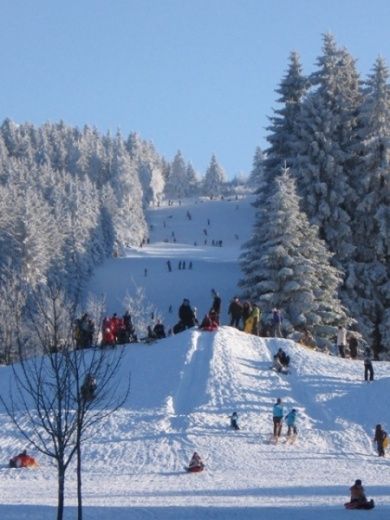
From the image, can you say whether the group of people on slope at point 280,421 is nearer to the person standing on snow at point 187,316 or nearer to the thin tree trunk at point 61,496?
the thin tree trunk at point 61,496

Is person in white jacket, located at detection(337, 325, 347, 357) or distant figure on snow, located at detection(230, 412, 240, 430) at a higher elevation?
person in white jacket, located at detection(337, 325, 347, 357)

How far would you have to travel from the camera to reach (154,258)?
286ft

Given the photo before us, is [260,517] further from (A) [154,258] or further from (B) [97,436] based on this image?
(A) [154,258]

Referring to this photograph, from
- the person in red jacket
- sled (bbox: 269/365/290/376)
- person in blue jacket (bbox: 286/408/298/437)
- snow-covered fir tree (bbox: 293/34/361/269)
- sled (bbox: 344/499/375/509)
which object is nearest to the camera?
sled (bbox: 344/499/375/509)

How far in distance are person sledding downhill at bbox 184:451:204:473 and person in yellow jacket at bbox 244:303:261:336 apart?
38.5 feet

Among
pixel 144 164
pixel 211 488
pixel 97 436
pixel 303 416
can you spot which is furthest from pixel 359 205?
pixel 144 164

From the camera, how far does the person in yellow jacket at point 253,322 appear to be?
30.3 metres

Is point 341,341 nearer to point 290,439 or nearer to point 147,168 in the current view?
point 290,439

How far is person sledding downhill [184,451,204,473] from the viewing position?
A: 1881cm

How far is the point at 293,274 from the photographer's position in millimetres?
32875

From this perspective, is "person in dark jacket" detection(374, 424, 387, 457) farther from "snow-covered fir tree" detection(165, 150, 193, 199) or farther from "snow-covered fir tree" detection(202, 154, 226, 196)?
"snow-covered fir tree" detection(165, 150, 193, 199)

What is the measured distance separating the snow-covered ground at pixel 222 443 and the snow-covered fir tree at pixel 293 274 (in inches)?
159

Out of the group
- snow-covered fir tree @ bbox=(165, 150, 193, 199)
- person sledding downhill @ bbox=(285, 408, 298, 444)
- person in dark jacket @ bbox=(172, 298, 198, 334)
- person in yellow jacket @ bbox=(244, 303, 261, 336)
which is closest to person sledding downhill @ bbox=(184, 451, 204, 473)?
person sledding downhill @ bbox=(285, 408, 298, 444)

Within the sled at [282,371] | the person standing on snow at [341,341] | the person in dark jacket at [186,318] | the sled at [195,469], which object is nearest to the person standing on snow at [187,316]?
the person in dark jacket at [186,318]
